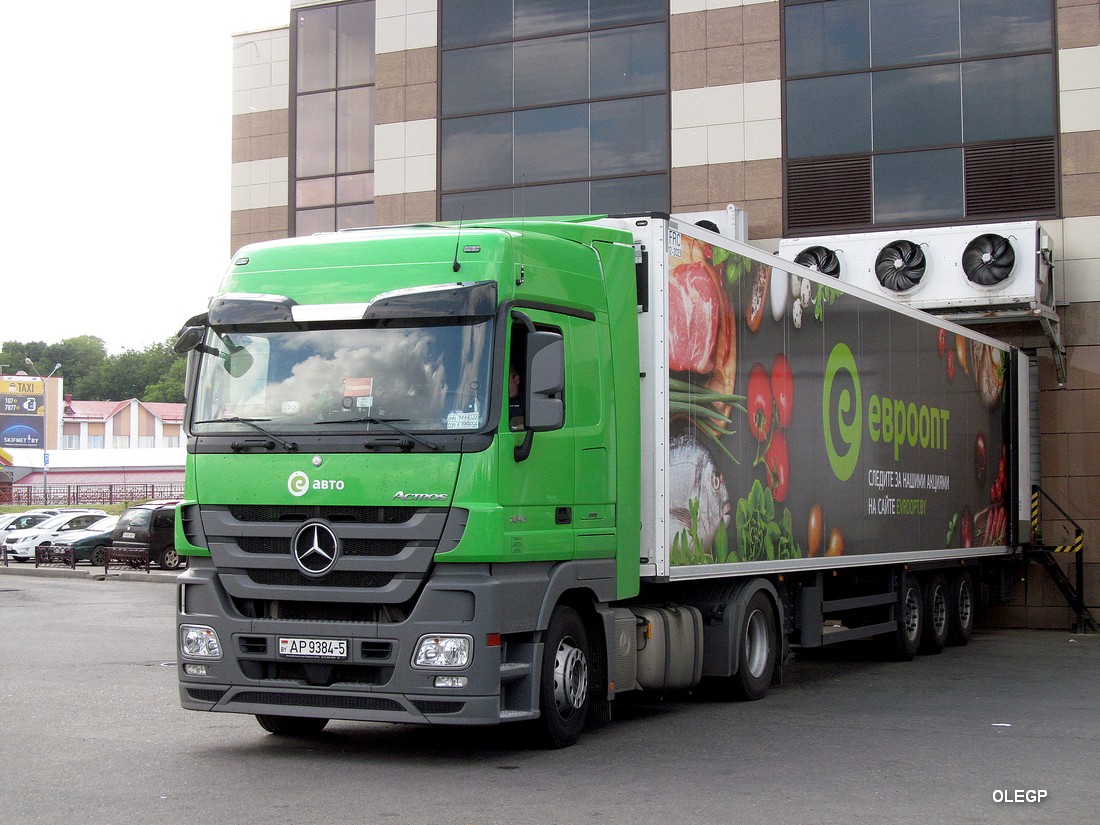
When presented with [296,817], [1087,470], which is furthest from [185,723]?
[1087,470]

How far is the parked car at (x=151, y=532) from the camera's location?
31.9m

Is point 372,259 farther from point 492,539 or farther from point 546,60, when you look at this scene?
point 546,60

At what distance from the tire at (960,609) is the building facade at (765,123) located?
300cm

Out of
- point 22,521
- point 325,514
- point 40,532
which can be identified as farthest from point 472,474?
point 22,521

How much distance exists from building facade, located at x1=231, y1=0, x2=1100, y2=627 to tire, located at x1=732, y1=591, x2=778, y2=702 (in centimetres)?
981

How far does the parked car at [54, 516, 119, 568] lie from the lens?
36.7 meters

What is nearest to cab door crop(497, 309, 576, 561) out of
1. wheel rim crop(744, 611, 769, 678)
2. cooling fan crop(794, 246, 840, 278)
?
wheel rim crop(744, 611, 769, 678)

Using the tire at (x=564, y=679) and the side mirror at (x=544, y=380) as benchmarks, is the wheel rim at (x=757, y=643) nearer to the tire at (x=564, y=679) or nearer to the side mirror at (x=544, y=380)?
the tire at (x=564, y=679)

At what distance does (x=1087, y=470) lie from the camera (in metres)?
20.3

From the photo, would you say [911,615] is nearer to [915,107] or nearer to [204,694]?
[915,107]

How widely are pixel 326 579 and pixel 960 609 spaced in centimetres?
1118

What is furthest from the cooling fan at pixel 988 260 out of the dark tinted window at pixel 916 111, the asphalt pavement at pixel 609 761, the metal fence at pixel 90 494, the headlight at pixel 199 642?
the metal fence at pixel 90 494

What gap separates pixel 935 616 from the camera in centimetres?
1658

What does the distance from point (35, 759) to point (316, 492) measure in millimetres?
2387
